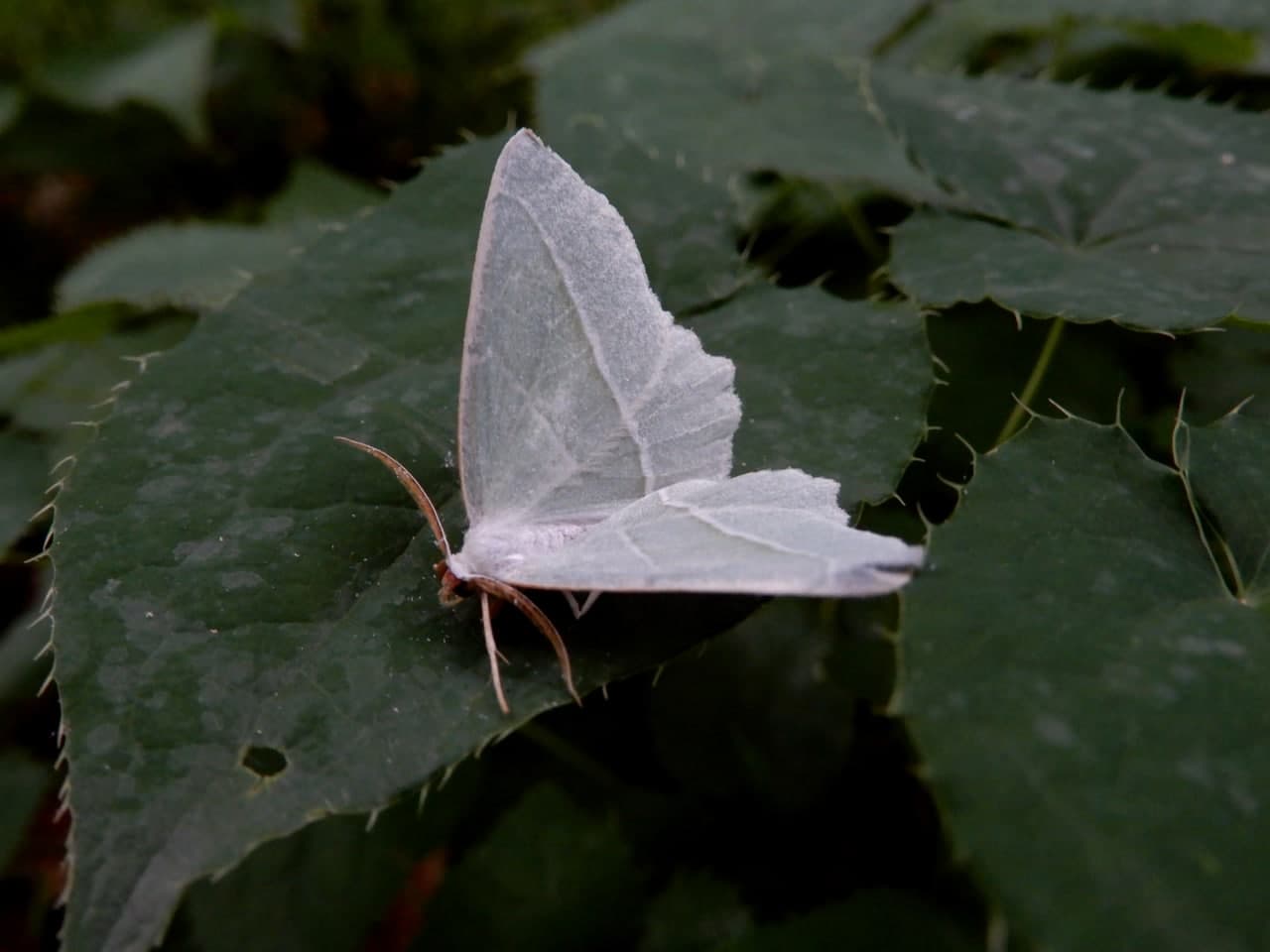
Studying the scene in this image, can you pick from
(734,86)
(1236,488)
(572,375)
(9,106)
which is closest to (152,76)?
(9,106)

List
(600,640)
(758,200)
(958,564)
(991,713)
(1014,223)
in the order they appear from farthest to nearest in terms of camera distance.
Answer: (758,200)
(1014,223)
(600,640)
(958,564)
(991,713)

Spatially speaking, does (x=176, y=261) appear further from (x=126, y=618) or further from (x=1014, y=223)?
(x=1014, y=223)

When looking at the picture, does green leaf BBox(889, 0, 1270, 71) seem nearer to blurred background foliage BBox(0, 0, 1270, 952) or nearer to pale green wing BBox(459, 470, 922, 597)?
blurred background foliage BBox(0, 0, 1270, 952)

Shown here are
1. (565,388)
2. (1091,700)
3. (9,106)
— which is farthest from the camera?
(9,106)

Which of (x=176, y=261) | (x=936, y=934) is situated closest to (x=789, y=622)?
(x=936, y=934)

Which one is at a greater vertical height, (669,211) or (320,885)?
(669,211)

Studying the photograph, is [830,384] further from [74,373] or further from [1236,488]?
[74,373]

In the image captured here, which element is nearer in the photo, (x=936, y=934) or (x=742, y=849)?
(x=936, y=934)
